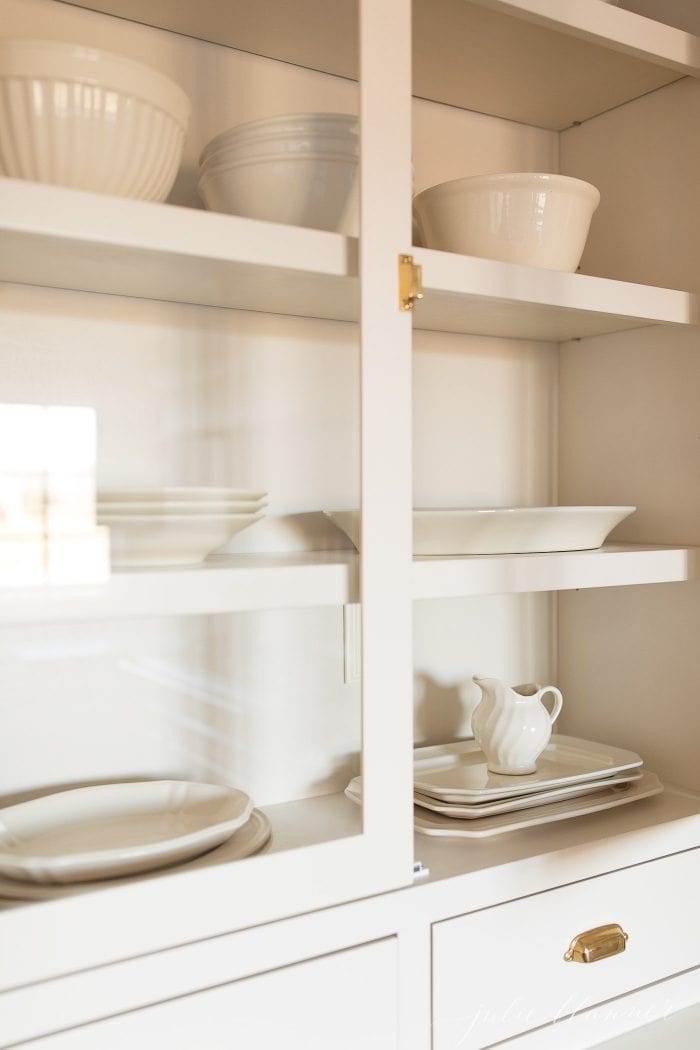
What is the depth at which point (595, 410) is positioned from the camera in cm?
138

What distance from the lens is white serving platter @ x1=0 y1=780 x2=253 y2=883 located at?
2.63ft

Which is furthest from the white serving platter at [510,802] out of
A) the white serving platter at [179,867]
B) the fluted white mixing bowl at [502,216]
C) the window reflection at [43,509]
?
the fluted white mixing bowl at [502,216]

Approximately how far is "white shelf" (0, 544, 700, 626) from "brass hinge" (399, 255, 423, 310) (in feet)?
0.82

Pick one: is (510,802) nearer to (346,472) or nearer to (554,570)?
(554,570)

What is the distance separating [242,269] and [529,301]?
1.15 ft

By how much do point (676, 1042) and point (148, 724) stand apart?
2.26 ft

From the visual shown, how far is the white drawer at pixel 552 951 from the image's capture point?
0.96 metres

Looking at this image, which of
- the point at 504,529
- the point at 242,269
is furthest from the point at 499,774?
the point at 242,269

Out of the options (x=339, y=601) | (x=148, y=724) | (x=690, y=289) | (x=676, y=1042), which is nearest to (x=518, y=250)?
(x=690, y=289)

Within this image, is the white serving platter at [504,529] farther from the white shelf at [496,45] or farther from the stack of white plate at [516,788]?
the white shelf at [496,45]

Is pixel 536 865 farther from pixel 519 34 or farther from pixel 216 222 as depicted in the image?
pixel 519 34

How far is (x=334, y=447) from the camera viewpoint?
99 centimetres

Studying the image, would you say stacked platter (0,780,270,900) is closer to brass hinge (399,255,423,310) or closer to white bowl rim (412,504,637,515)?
white bowl rim (412,504,637,515)

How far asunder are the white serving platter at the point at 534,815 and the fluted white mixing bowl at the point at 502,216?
632 millimetres
